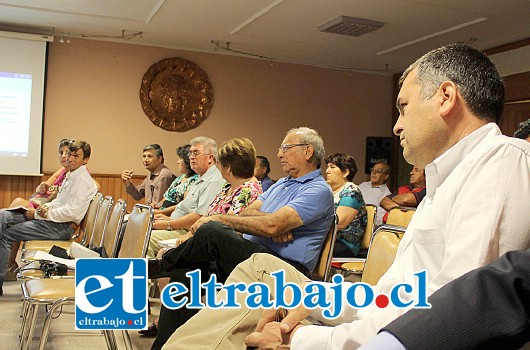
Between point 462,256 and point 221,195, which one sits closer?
point 462,256

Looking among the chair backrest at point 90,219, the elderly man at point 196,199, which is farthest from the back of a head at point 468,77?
the chair backrest at point 90,219

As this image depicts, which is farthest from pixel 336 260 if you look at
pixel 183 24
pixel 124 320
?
pixel 183 24

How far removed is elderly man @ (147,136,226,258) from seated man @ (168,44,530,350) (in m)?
2.51

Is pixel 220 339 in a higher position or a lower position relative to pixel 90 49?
lower

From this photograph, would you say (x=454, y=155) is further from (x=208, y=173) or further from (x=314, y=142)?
(x=208, y=173)

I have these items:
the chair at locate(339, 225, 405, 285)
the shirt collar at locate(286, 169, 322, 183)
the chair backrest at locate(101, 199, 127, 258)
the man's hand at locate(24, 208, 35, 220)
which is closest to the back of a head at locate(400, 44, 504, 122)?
the chair at locate(339, 225, 405, 285)

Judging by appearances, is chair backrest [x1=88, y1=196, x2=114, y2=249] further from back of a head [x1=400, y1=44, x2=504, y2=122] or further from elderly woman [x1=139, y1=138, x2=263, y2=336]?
Result: back of a head [x1=400, y1=44, x2=504, y2=122]

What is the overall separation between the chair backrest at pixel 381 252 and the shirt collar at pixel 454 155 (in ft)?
1.92

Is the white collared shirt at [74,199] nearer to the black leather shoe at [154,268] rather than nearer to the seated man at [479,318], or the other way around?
the black leather shoe at [154,268]

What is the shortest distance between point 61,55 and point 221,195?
4453 mm

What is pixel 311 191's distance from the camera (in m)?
2.66

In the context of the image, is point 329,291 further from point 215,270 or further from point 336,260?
point 336,260

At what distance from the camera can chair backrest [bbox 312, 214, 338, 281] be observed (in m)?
2.52

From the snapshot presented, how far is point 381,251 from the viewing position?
1953 millimetres
